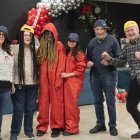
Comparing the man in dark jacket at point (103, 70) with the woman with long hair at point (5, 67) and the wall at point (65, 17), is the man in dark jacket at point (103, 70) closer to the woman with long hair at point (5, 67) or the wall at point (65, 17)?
the woman with long hair at point (5, 67)

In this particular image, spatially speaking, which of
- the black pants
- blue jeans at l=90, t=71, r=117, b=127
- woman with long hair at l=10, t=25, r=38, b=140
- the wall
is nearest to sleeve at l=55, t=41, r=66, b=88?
woman with long hair at l=10, t=25, r=38, b=140

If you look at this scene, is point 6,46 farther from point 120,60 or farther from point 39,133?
point 120,60

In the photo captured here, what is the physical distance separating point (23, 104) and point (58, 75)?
21.5 inches

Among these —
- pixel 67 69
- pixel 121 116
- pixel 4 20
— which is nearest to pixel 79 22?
pixel 4 20

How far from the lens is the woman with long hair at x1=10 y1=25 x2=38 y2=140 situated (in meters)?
3.41

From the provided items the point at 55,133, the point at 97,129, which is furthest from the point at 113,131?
the point at 55,133

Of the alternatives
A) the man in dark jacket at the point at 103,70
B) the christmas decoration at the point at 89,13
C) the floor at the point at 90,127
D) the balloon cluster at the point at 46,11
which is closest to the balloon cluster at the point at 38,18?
the balloon cluster at the point at 46,11

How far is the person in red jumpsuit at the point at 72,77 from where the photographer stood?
373cm

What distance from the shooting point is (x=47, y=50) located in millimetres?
3637

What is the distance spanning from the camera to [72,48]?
3762 mm

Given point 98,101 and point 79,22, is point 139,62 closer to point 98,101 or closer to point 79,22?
point 98,101

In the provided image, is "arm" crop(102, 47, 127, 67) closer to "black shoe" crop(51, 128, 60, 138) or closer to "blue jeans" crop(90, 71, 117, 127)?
"blue jeans" crop(90, 71, 117, 127)

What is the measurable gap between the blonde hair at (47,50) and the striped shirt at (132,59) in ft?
2.35

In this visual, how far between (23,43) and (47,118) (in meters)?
0.99
